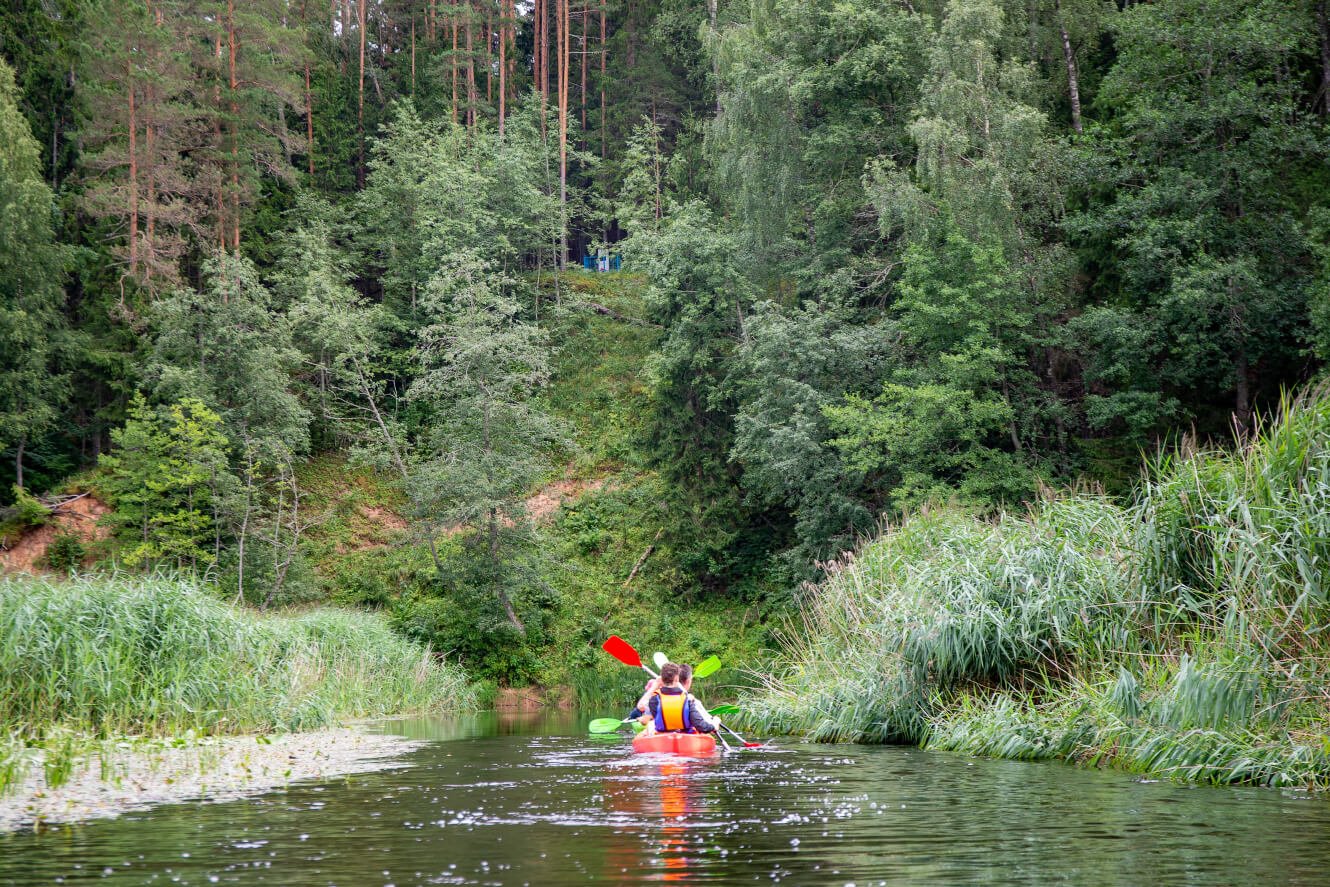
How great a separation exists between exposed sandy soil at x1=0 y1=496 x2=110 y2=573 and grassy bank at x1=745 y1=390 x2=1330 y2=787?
23253mm

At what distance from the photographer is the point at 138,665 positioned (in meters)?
12.3

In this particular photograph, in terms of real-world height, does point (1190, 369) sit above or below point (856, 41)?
below

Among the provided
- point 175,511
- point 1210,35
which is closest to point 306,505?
point 175,511

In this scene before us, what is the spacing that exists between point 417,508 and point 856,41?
15.2 m

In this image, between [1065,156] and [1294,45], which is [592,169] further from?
[1294,45]

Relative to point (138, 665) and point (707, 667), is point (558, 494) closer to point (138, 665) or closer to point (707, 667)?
point (707, 667)

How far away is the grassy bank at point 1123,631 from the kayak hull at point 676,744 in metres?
1.93

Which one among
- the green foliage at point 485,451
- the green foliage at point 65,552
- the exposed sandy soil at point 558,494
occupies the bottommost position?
the green foliage at point 65,552

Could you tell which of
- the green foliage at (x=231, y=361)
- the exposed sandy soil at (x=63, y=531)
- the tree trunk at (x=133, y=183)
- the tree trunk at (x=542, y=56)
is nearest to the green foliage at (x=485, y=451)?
the green foliage at (x=231, y=361)

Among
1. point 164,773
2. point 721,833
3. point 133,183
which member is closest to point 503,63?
point 133,183

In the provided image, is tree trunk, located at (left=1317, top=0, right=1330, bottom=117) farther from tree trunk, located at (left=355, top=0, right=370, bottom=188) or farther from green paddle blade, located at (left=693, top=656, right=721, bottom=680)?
tree trunk, located at (left=355, top=0, right=370, bottom=188)

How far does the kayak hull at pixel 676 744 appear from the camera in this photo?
12.6m

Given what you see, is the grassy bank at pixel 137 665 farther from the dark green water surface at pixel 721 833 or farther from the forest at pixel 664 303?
the forest at pixel 664 303

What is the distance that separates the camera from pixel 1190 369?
23.6m
